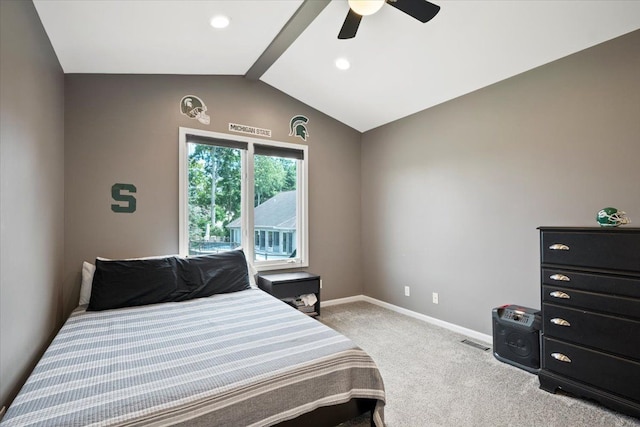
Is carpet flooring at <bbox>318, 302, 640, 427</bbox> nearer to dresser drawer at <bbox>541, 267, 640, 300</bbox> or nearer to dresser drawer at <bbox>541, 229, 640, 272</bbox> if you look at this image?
dresser drawer at <bbox>541, 267, 640, 300</bbox>

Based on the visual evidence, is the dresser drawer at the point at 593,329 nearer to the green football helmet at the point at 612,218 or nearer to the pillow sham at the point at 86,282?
the green football helmet at the point at 612,218

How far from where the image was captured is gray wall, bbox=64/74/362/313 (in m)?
2.88

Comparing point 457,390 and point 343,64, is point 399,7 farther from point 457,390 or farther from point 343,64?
point 457,390

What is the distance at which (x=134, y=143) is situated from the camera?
10.3 ft

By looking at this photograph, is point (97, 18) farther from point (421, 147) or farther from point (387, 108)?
point (421, 147)

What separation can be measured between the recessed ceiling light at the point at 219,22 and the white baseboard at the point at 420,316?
3.42 metres

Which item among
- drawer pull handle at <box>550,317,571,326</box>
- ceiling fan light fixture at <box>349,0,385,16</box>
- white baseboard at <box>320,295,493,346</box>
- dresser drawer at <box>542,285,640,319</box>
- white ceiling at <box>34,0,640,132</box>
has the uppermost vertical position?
white ceiling at <box>34,0,640,132</box>

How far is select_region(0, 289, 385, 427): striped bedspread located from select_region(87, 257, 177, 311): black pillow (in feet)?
0.93

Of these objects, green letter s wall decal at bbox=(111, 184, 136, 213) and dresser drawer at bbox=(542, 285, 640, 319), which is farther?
green letter s wall decal at bbox=(111, 184, 136, 213)

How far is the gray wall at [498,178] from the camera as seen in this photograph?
2365mm

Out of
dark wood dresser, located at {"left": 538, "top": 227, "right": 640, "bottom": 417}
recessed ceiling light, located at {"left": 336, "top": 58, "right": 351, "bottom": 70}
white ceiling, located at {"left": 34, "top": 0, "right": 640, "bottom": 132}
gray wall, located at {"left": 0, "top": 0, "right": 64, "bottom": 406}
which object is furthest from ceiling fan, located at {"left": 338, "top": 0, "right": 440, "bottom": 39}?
gray wall, located at {"left": 0, "top": 0, "right": 64, "bottom": 406}

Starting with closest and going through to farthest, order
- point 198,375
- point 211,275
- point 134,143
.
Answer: point 198,375, point 211,275, point 134,143

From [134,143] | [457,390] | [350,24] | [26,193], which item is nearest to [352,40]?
[350,24]

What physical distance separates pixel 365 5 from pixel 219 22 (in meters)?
1.28
